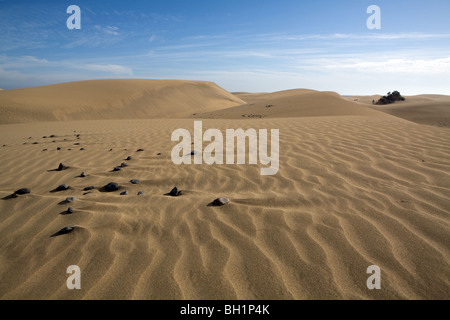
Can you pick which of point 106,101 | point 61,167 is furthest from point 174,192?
point 106,101

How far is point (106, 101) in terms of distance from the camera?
85.5ft

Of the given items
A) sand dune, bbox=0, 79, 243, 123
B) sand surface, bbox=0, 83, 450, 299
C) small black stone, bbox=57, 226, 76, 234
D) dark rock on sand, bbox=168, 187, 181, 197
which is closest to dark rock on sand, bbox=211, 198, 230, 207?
sand surface, bbox=0, 83, 450, 299

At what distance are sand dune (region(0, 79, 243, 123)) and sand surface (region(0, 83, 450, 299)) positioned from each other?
61.6 feet

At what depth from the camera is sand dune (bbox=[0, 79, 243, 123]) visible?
771 inches

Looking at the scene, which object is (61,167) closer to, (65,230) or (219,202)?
(65,230)

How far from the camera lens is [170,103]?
3019 cm

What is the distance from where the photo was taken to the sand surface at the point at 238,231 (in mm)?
1675

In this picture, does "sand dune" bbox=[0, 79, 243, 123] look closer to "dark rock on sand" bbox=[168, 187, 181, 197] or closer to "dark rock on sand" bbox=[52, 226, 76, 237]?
"dark rock on sand" bbox=[168, 187, 181, 197]

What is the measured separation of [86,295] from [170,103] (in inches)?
1179

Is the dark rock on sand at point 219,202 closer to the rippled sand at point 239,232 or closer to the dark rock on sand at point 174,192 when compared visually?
the rippled sand at point 239,232

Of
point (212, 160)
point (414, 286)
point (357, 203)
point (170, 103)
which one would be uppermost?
point (170, 103)

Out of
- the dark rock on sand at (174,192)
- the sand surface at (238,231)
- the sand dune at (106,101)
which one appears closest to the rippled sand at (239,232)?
the sand surface at (238,231)
